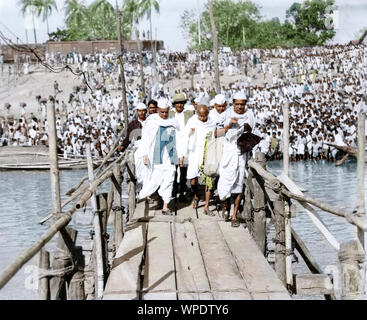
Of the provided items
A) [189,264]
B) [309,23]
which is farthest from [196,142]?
[309,23]

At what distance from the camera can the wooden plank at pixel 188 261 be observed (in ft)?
16.3

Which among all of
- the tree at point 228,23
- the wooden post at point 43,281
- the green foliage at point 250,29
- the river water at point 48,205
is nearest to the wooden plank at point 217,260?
the wooden post at point 43,281

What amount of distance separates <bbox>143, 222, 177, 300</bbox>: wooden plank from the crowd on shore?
12.8m

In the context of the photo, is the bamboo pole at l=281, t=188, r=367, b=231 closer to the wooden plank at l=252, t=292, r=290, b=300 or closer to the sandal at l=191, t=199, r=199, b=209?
the wooden plank at l=252, t=292, r=290, b=300

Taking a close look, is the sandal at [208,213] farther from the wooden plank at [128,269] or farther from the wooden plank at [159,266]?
the wooden plank at [128,269]

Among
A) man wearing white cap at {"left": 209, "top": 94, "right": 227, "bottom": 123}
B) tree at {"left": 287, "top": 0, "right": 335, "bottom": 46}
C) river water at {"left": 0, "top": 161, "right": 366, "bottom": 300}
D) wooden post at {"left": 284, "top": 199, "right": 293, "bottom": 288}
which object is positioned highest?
tree at {"left": 287, "top": 0, "right": 335, "bottom": 46}

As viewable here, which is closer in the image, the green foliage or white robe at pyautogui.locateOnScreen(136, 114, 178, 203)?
white robe at pyautogui.locateOnScreen(136, 114, 178, 203)

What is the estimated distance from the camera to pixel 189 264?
18.3ft

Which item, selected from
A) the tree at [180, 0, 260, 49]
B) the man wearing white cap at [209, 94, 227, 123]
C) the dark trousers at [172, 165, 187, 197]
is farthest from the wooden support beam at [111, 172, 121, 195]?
the tree at [180, 0, 260, 49]

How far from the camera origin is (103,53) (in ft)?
148

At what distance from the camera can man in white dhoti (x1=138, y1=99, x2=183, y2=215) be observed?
773cm

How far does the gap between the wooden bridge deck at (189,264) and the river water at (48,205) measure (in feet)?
15.0
